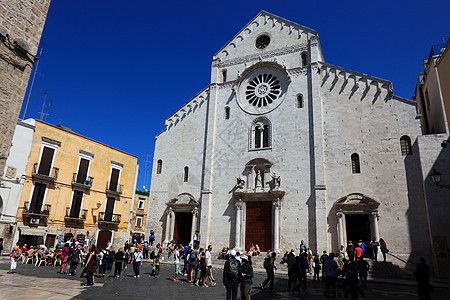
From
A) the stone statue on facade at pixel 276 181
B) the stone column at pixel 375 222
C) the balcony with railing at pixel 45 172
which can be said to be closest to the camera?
the stone column at pixel 375 222

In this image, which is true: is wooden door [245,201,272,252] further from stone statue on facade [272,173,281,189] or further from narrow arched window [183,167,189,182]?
narrow arched window [183,167,189,182]

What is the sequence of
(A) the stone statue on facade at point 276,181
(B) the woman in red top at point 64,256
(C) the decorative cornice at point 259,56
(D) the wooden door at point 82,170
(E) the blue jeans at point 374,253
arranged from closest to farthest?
(B) the woman in red top at point 64,256, (E) the blue jeans at point 374,253, (A) the stone statue on facade at point 276,181, (C) the decorative cornice at point 259,56, (D) the wooden door at point 82,170

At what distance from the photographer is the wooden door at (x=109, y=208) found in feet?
88.1

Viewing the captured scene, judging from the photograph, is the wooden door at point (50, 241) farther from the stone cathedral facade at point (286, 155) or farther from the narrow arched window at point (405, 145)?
the narrow arched window at point (405, 145)

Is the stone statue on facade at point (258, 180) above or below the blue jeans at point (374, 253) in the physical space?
above

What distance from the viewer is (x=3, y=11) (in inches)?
305

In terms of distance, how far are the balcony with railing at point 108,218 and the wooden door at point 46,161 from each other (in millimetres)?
5761

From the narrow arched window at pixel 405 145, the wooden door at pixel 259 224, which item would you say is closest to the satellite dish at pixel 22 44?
the wooden door at pixel 259 224

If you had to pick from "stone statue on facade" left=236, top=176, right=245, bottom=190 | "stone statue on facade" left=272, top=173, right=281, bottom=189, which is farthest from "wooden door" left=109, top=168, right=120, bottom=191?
"stone statue on facade" left=272, top=173, right=281, bottom=189

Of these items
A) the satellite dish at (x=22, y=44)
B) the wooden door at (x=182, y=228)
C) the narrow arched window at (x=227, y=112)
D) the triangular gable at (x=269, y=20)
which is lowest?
the wooden door at (x=182, y=228)

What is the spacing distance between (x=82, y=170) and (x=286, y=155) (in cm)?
1677

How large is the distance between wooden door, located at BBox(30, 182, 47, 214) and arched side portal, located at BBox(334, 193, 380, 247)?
2051 centimetres

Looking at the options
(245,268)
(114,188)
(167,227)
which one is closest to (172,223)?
(167,227)

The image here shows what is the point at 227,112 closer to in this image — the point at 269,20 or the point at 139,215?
the point at 269,20
